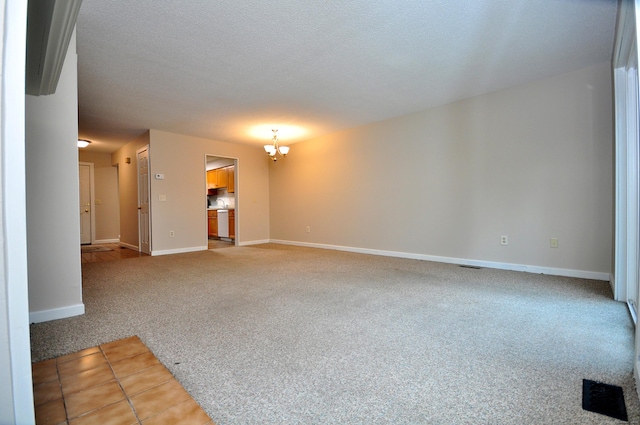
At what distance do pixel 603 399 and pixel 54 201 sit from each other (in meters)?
3.55

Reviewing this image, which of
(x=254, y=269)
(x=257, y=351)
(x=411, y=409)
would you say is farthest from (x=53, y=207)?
(x=411, y=409)

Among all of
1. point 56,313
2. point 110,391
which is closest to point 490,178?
point 110,391

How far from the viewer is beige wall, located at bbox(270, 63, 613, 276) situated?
3.32 m

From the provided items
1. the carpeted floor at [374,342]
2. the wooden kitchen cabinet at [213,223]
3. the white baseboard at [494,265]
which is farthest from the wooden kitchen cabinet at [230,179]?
the carpeted floor at [374,342]

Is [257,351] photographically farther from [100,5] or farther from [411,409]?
[100,5]

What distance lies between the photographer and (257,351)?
1.74 meters

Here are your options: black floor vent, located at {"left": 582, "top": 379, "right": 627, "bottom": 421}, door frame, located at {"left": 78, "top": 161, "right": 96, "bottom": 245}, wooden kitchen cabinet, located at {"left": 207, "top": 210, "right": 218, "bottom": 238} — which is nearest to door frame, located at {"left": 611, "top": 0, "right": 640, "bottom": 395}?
black floor vent, located at {"left": 582, "top": 379, "right": 627, "bottom": 421}

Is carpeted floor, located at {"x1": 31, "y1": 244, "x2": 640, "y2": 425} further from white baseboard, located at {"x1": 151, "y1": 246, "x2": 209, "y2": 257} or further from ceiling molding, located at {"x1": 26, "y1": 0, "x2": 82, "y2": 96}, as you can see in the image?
white baseboard, located at {"x1": 151, "y1": 246, "x2": 209, "y2": 257}

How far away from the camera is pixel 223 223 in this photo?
8.59 metres

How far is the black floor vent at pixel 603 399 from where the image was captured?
119cm

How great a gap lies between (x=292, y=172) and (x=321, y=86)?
328 centimetres

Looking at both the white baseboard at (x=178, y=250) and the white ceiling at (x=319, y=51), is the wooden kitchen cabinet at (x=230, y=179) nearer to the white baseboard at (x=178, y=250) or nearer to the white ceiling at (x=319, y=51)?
the white baseboard at (x=178, y=250)

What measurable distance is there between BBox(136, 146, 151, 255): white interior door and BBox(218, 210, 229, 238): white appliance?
2.51 metres

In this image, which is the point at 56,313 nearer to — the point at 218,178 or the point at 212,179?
the point at 218,178
